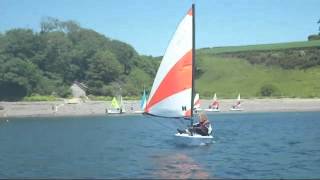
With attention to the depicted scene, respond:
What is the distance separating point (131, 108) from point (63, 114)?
14.5 m

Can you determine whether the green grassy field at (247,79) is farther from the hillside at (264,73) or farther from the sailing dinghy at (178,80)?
the sailing dinghy at (178,80)

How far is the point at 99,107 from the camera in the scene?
399ft

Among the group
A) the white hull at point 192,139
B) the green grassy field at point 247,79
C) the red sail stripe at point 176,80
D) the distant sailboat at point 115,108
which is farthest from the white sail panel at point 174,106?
the green grassy field at point 247,79

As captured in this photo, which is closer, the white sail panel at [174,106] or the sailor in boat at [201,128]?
the white sail panel at [174,106]

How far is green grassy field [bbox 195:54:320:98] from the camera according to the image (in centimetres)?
14950

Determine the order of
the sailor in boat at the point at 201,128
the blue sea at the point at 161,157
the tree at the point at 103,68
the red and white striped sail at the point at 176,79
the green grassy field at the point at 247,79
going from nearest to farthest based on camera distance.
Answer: the blue sea at the point at 161,157
the red and white striped sail at the point at 176,79
the sailor in boat at the point at 201,128
the tree at the point at 103,68
the green grassy field at the point at 247,79

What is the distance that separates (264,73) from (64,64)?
195 ft

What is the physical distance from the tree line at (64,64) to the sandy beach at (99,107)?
39.2 ft

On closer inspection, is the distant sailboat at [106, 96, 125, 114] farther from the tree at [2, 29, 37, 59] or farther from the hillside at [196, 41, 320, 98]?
the hillside at [196, 41, 320, 98]

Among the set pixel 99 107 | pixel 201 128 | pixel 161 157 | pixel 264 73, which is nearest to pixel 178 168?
pixel 161 157

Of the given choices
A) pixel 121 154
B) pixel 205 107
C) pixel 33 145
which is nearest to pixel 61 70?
pixel 205 107

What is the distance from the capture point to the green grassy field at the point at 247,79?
150m

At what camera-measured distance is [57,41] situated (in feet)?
493

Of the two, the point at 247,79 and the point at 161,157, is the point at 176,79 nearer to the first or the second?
the point at 161,157
